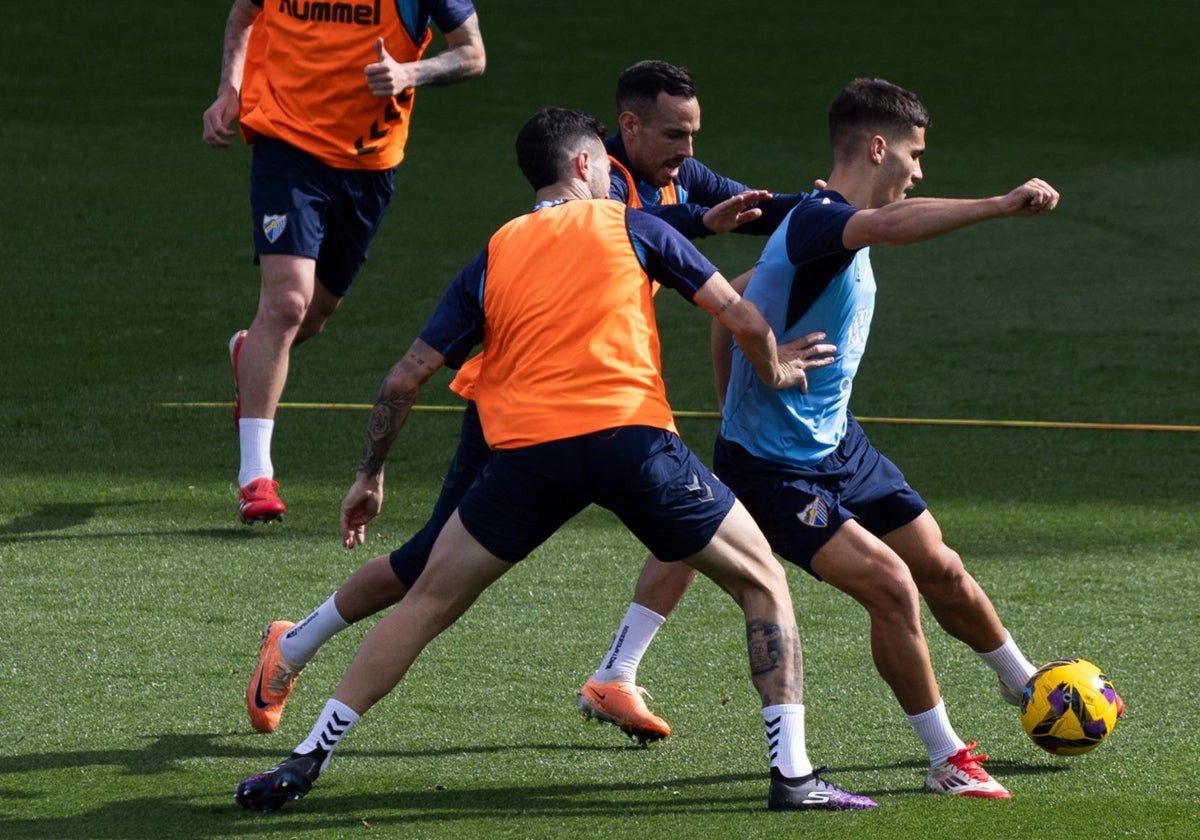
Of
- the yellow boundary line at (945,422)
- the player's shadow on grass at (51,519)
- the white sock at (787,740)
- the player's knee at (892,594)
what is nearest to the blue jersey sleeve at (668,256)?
the player's knee at (892,594)

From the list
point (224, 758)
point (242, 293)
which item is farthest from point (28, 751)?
point (242, 293)

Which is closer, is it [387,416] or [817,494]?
[387,416]

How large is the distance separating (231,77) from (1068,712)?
13.2 feet

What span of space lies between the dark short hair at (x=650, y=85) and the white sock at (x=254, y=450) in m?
1.98

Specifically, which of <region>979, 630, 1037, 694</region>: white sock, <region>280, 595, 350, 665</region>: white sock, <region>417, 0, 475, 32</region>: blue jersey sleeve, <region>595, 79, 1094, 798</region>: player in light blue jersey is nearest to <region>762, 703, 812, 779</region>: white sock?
<region>595, 79, 1094, 798</region>: player in light blue jersey

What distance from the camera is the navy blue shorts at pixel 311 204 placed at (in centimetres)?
678

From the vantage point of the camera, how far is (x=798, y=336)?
4648 millimetres

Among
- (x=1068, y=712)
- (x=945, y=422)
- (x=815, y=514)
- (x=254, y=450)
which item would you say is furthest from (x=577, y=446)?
(x=945, y=422)

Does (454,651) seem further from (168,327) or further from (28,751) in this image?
(168,327)

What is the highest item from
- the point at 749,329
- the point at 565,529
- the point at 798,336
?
the point at 749,329

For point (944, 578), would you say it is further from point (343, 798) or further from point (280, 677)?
point (280, 677)

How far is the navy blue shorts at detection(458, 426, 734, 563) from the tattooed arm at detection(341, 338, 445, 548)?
0.84ft

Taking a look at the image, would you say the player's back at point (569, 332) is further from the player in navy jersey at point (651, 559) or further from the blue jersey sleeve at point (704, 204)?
the blue jersey sleeve at point (704, 204)

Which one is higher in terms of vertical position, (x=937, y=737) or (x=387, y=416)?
(x=387, y=416)
